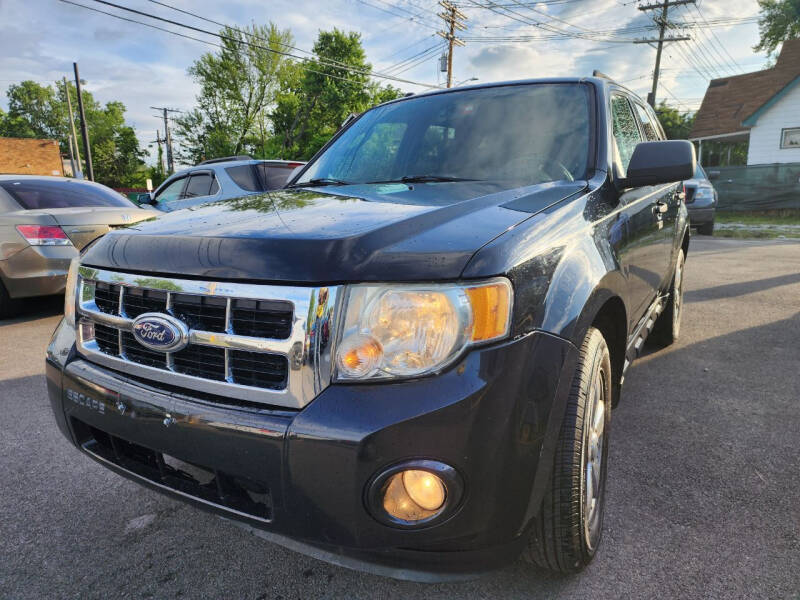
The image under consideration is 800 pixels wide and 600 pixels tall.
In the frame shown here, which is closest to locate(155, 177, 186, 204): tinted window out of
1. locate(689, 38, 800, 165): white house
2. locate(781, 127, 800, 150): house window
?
locate(689, 38, 800, 165): white house

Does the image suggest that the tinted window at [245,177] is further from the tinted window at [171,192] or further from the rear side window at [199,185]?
the tinted window at [171,192]

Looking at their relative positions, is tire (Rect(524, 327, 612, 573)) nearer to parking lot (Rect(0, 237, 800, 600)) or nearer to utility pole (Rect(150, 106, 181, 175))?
parking lot (Rect(0, 237, 800, 600))

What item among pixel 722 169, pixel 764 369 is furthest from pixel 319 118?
pixel 764 369

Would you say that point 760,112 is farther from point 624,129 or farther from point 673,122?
point 624,129

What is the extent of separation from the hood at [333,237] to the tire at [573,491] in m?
0.50

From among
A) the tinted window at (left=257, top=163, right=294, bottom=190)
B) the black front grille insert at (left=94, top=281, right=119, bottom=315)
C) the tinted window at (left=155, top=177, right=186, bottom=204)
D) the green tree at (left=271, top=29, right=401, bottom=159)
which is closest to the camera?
the black front grille insert at (left=94, top=281, right=119, bottom=315)

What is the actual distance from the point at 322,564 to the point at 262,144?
41.4 metres

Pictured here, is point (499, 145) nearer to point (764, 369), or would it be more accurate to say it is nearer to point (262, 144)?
point (764, 369)

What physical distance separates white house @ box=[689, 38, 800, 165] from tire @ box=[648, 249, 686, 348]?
23510 mm

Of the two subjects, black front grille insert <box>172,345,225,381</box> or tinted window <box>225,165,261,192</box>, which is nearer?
black front grille insert <box>172,345,225,381</box>

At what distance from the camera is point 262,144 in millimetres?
40094

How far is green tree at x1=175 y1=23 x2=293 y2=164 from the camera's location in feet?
124

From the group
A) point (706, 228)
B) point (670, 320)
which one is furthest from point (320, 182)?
point (706, 228)

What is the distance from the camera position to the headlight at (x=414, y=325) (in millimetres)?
1309
